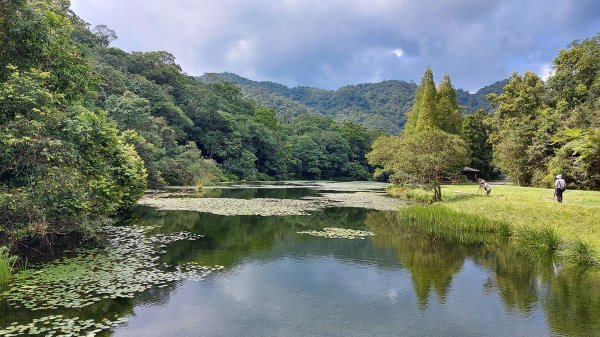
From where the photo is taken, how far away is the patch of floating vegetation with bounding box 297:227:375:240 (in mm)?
18203

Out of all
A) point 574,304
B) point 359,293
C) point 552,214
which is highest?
point 552,214

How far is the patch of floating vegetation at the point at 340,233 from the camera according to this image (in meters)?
18.2

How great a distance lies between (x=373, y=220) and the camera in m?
23.6

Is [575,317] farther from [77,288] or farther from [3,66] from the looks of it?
[3,66]

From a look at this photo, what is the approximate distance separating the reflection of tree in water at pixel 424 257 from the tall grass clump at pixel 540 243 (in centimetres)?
233

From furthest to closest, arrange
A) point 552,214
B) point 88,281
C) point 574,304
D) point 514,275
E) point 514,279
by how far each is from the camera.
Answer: point 552,214 < point 514,275 < point 514,279 < point 88,281 < point 574,304

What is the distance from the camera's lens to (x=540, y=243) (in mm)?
15500

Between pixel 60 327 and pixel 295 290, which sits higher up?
pixel 60 327

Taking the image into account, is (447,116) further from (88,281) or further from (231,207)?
(88,281)

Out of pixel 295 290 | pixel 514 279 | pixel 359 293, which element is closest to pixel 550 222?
pixel 514 279

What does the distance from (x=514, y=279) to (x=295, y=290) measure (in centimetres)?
688

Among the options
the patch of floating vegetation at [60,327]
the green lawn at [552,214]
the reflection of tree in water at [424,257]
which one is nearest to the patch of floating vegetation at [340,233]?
the reflection of tree in water at [424,257]

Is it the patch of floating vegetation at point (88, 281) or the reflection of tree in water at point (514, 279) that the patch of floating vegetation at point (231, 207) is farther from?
the patch of floating vegetation at point (88, 281)

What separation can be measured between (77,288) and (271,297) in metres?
4.78
